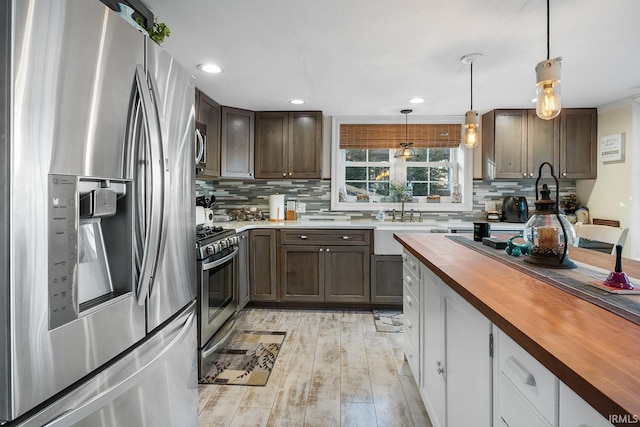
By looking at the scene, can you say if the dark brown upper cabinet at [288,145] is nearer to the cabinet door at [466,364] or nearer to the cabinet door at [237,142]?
the cabinet door at [237,142]

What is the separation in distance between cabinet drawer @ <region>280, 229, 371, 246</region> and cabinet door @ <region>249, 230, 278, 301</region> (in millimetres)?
273

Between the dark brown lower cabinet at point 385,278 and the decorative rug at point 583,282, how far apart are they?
1876 mm

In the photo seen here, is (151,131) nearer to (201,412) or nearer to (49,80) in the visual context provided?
(49,80)

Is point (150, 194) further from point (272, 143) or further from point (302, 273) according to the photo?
point (272, 143)

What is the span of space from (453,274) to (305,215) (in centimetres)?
310

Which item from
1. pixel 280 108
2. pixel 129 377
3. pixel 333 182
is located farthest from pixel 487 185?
pixel 129 377

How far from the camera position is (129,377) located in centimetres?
103


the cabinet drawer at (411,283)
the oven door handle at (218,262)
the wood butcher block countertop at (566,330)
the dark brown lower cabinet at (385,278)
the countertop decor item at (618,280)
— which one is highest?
the countertop decor item at (618,280)

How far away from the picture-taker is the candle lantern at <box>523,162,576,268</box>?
1.44 meters

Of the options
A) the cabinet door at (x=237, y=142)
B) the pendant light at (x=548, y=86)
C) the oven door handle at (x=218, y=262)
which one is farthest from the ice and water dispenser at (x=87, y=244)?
the cabinet door at (x=237, y=142)

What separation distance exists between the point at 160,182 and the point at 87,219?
0.91ft

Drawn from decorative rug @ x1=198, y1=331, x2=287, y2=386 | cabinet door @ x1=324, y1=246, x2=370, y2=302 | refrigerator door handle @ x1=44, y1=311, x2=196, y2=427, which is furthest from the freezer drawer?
cabinet door @ x1=324, y1=246, x2=370, y2=302

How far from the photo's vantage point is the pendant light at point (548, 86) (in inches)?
60.0

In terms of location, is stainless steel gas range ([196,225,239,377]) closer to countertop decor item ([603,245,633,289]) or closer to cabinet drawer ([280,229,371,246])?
cabinet drawer ([280,229,371,246])
